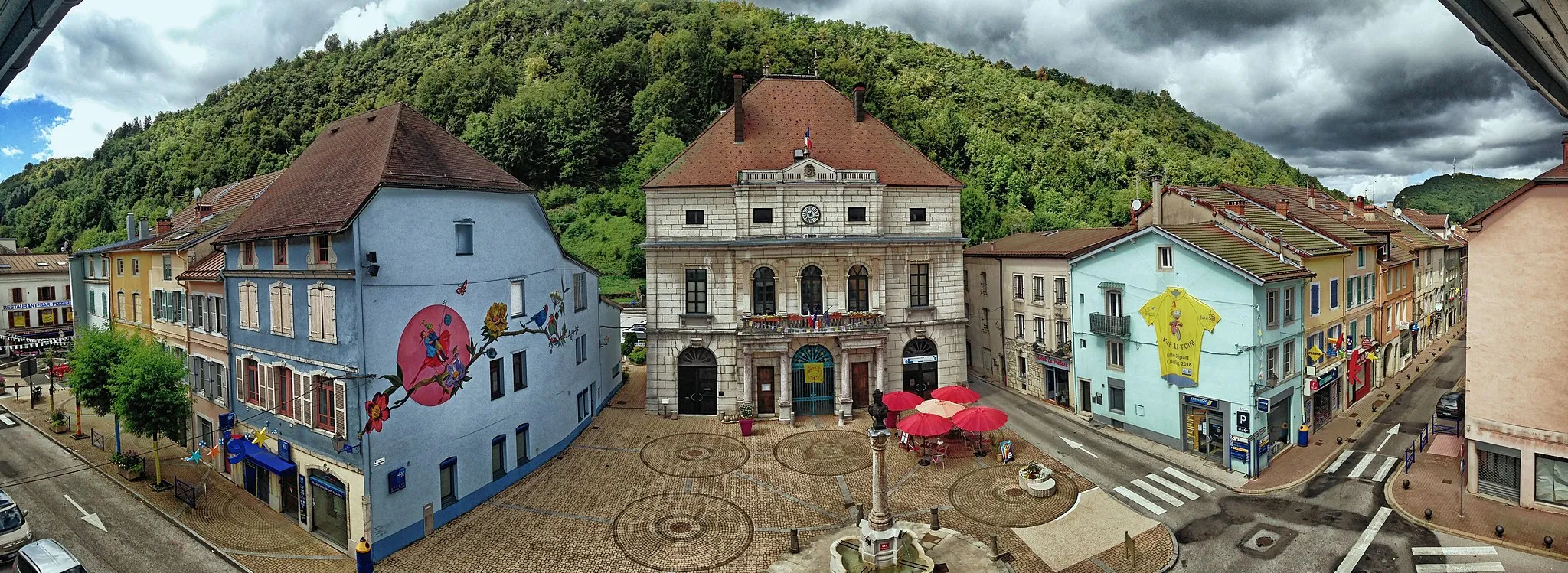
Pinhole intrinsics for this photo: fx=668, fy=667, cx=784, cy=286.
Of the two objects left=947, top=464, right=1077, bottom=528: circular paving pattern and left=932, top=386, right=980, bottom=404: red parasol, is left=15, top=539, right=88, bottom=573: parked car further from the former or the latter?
left=932, top=386, right=980, bottom=404: red parasol

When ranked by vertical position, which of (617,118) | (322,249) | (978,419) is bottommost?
(978,419)

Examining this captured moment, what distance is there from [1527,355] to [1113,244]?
42.3ft

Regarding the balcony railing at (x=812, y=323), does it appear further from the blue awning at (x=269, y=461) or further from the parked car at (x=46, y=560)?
the parked car at (x=46, y=560)

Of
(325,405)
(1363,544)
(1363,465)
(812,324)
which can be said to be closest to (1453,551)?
(1363,544)

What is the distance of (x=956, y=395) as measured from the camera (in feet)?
90.7

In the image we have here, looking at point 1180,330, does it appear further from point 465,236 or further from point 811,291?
point 465,236

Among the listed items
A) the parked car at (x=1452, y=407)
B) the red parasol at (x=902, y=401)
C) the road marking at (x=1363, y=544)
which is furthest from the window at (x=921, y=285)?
the parked car at (x=1452, y=407)

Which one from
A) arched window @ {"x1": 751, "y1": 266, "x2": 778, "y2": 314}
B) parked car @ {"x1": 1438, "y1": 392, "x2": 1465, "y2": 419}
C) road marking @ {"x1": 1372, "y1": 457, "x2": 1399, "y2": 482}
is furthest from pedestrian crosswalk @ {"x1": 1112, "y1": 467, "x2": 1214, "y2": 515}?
arched window @ {"x1": 751, "y1": 266, "x2": 778, "y2": 314}

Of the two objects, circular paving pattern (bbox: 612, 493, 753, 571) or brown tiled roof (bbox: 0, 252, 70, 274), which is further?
brown tiled roof (bbox: 0, 252, 70, 274)

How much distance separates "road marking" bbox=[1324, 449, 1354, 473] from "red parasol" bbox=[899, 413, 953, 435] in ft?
47.3

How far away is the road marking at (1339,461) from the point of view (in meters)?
25.3

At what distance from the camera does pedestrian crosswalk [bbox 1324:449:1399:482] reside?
24719 mm

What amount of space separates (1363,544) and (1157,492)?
217 inches

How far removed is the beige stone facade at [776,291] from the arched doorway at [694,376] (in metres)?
0.05
